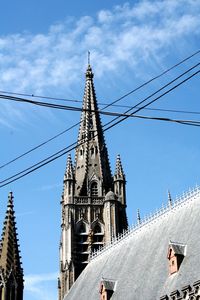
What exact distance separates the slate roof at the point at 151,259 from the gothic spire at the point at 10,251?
3.25m

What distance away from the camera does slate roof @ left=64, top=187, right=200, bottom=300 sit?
23.7m

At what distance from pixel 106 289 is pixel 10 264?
24.5 ft

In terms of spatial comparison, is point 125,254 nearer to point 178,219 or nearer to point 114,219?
point 178,219

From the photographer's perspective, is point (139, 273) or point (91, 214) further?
point (91, 214)

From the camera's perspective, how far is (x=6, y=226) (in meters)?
34.6

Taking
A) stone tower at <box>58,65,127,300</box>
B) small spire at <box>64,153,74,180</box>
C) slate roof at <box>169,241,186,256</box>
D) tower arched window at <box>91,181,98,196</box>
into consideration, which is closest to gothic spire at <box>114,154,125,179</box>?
stone tower at <box>58,65,127,300</box>

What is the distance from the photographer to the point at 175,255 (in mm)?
23859

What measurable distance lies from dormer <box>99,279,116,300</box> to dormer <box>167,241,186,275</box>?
4566 mm

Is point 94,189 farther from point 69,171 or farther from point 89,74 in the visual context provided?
point 89,74

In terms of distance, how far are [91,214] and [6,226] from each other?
11.9 m

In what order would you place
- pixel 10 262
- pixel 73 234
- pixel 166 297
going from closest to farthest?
pixel 166 297
pixel 10 262
pixel 73 234

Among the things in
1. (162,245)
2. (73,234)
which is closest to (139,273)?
(162,245)

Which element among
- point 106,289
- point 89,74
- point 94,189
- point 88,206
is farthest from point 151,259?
point 89,74

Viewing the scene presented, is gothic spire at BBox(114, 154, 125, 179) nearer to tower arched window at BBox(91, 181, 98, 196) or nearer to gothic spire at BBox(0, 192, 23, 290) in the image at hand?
tower arched window at BBox(91, 181, 98, 196)
